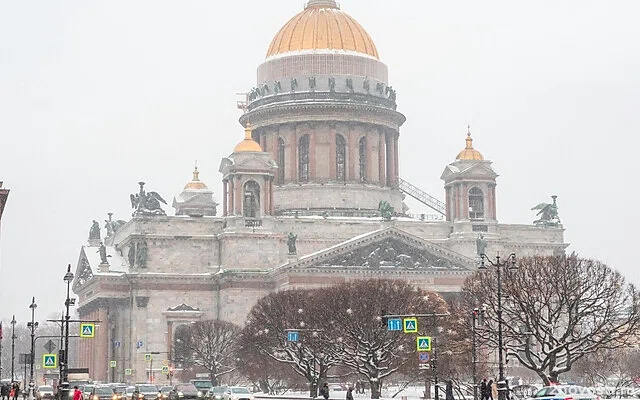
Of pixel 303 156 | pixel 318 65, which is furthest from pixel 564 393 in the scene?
pixel 303 156

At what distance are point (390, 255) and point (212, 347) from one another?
59.4ft

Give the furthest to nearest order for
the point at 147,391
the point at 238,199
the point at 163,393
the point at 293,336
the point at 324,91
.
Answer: the point at 324,91
the point at 238,199
the point at 147,391
the point at 163,393
the point at 293,336

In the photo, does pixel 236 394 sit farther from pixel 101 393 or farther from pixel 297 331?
pixel 297 331

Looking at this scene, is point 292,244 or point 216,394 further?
point 292,244

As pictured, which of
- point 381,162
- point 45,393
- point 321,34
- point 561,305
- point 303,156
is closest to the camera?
point 561,305

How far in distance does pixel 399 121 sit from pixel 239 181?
78.5 feet

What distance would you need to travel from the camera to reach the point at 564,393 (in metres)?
65.8

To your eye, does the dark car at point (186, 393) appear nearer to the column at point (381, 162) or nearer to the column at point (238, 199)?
the column at point (238, 199)

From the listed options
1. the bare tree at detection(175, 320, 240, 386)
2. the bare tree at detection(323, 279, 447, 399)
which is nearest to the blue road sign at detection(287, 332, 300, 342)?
the bare tree at detection(323, 279, 447, 399)

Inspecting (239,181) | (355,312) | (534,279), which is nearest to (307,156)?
(239,181)

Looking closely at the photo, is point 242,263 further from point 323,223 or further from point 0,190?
point 0,190

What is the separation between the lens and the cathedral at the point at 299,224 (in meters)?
125

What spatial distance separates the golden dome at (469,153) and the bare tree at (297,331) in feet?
99.4

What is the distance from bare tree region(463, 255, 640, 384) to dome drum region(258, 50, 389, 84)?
53.9 metres
